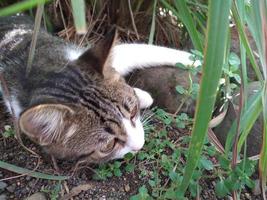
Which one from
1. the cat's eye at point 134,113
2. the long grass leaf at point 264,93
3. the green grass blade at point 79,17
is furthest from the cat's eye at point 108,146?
the green grass blade at point 79,17

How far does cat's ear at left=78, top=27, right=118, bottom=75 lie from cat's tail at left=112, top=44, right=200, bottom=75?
1.29ft

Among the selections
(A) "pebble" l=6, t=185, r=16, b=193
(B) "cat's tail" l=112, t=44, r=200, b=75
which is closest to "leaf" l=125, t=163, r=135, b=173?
(A) "pebble" l=6, t=185, r=16, b=193

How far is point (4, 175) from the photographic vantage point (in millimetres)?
1491

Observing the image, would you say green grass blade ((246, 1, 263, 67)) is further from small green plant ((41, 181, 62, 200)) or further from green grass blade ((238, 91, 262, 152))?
small green plant ((41, 181, 62, 200))

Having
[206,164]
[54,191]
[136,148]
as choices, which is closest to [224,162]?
[206,164]

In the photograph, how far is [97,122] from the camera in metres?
1.41

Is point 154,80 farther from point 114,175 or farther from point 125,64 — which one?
point 114,175

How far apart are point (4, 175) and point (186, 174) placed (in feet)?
2.25

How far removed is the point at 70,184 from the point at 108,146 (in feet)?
0.55

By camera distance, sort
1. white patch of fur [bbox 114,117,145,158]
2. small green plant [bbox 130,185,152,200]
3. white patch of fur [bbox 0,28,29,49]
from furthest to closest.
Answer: white patch of fur [bbox 0,28,29,49]
white patch of fur [bbox 114,117,145,158]
small green plant [bbox 130,185,152,200]

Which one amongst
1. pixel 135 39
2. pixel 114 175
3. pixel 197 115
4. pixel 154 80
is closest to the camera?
pixel 197 115

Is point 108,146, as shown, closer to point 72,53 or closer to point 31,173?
point 31,173

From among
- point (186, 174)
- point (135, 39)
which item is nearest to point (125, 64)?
point (135, 39)

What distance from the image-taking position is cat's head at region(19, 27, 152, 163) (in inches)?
53.7
